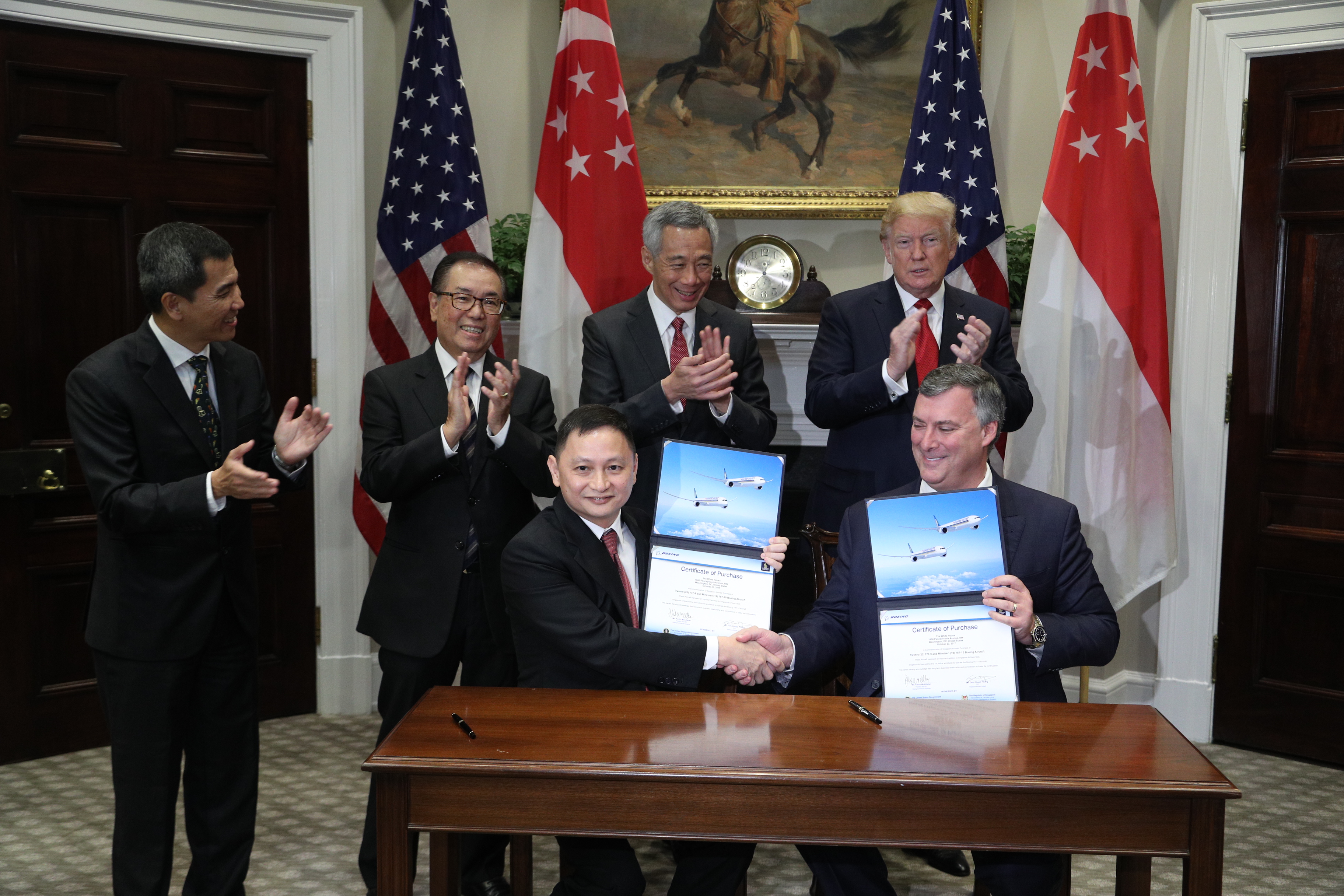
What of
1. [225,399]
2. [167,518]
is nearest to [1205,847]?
[167,518]

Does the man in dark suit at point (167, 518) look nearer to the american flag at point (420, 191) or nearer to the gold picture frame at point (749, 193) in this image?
the american flag at point (420, 191)

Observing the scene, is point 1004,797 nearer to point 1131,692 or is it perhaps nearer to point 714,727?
point 714,727

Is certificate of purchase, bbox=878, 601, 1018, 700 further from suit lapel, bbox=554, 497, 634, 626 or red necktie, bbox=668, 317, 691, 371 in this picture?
red necktie, bbox=668, 317, 691, 371

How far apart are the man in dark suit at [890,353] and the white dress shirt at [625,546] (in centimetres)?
95

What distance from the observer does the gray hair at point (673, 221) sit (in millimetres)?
3570

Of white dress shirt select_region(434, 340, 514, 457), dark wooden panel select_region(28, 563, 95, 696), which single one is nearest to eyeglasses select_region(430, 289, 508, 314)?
white dress shirt select_region(434, 340, 514, 457)

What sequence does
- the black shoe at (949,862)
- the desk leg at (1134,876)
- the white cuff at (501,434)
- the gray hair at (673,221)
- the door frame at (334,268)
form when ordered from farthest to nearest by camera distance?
the door frame at (334,268) → the black shoe at (949,862) → the gray hair at (673,221) → the white cuff at (501,434) → the desk leg at (1134,876)

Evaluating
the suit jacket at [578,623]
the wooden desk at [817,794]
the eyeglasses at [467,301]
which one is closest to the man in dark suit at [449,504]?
the eyeglasses at [467,301]

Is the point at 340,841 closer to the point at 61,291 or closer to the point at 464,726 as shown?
the point at 464,726

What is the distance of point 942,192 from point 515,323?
198 cm

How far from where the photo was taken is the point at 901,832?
2.07 metres

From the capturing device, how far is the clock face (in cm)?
546

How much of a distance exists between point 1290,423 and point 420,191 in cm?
387

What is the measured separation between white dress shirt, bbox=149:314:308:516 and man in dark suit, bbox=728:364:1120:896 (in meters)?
1.32
